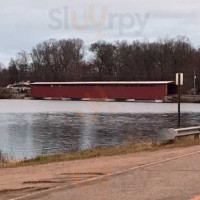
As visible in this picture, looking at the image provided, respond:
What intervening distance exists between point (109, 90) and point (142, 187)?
360ft

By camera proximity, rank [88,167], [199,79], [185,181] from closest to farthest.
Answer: [185,181] < [88,167] < [199,79]

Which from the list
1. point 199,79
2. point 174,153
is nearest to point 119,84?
point 199,79

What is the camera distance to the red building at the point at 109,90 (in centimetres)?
11319

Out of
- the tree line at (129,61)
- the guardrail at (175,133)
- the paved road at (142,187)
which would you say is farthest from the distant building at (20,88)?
the paved road at (142,187)

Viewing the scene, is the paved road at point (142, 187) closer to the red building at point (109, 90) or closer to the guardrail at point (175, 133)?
the guardrail at point (175, 133)

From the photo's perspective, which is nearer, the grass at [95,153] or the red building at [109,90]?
the grass at [95,153]

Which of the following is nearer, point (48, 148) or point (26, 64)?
point (48, 148)

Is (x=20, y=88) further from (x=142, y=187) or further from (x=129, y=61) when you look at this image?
(x=142, y=187)

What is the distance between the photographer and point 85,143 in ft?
90.8

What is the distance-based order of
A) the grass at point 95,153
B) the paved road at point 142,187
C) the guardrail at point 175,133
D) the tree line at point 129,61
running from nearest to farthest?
the paved road at point 142,187
the grass at point 95,153
the guardrail at point 175,133
the tree line at point 129,61

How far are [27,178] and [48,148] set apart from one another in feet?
47.6

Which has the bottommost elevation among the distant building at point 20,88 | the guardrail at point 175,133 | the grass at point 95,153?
the grass at point 95,153

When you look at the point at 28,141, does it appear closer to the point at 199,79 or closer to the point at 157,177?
the point at 157,177

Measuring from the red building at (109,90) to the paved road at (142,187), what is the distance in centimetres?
10193
